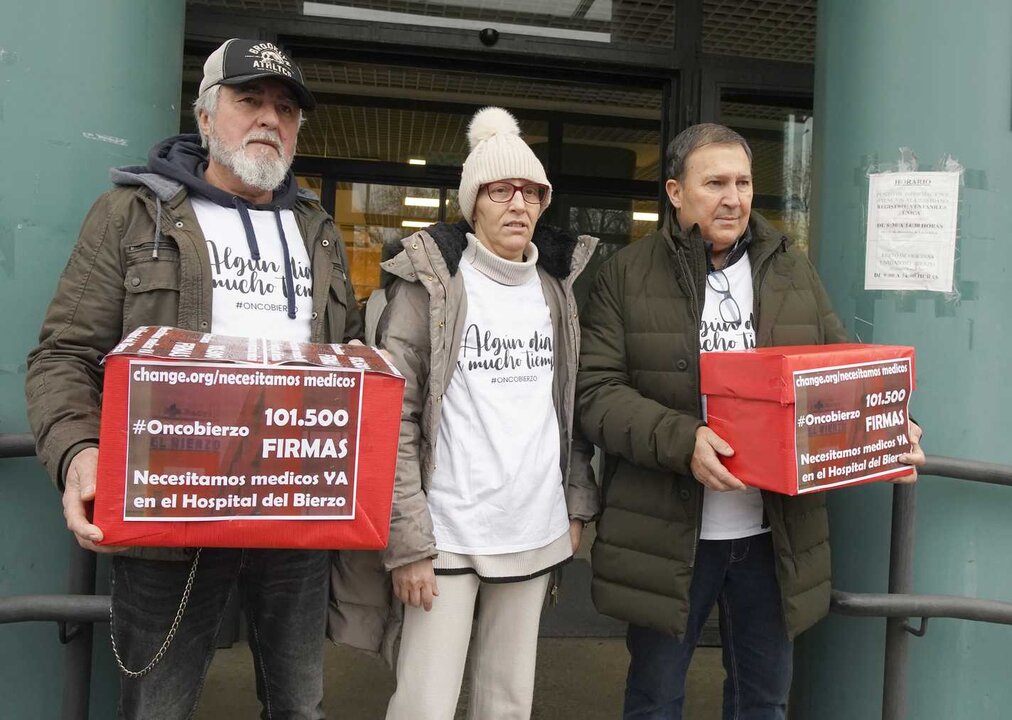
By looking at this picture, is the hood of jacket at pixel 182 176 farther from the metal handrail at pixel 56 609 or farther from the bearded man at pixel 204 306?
the metal handrail at pixel 56 609

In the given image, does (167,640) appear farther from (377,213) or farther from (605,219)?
(377,213)

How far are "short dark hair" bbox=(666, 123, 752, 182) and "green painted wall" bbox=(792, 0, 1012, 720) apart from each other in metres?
0.55

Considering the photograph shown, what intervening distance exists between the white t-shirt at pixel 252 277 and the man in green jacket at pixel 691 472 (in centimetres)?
79

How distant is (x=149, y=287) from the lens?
5.65ft

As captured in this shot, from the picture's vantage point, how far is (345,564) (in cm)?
201

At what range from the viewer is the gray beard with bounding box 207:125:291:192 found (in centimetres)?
185

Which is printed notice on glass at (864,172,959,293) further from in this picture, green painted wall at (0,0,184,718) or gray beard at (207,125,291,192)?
green painted wall at (0,0,184,718)

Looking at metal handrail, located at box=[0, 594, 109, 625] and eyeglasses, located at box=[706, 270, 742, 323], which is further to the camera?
eyeglasses, located at box=[706, 270, 742, 323]

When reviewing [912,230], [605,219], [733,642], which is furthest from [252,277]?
[605,219]


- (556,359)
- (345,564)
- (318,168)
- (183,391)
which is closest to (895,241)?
(556,359)

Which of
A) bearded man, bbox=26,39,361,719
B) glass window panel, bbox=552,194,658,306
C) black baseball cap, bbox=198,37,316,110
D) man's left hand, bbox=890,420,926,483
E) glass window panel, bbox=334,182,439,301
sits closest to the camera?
bearded man, bbox=26,39,361,719

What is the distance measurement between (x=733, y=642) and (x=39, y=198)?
2.17 metres

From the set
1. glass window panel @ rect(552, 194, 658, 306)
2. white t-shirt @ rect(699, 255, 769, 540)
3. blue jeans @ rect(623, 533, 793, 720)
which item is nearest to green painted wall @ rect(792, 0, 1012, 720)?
blue jeans @ rect(623, 533, 793, 720)

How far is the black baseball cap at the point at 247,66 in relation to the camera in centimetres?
183
